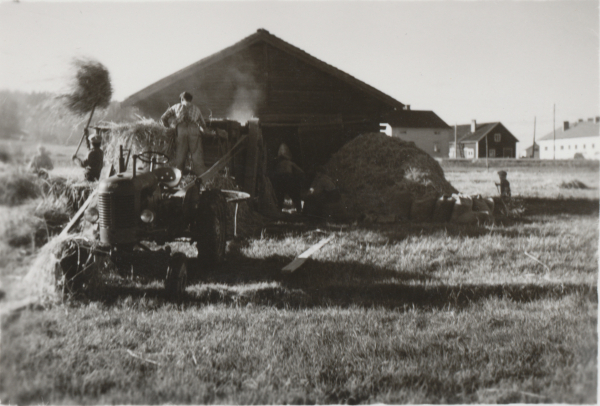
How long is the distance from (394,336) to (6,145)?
341 cm

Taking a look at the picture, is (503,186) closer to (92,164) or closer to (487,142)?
(92,164)

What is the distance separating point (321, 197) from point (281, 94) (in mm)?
5485

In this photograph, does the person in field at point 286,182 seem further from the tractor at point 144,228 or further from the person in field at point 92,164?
the tractor at point 144,228

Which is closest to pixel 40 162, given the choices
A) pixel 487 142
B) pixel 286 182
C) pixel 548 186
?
pixel 286 182

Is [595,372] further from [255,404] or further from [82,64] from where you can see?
[82,64]

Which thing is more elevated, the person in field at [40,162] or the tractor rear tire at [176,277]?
the person in field at [40,162]

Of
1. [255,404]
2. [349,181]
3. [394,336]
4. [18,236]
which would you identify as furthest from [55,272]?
[349,181]

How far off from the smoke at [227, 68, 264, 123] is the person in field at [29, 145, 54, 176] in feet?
33.7

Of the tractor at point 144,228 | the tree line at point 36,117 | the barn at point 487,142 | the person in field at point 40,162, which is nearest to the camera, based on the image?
the tree line at point 36,117

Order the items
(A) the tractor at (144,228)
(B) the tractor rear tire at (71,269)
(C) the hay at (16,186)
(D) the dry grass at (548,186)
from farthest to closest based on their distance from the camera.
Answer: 1. (D) the dry grass at (548,186)
2. (A) the tractor at (144,228)
3. (B) the tractor rear tire at (71,269)
4. (C) the hay at (16,186)

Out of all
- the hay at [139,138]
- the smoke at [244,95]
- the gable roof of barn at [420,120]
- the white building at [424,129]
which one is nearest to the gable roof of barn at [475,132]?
the white building at [424,129]

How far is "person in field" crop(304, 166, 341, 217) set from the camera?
11508mm

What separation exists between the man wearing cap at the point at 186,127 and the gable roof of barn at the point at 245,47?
20.5 feet

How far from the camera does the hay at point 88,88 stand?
694cm
